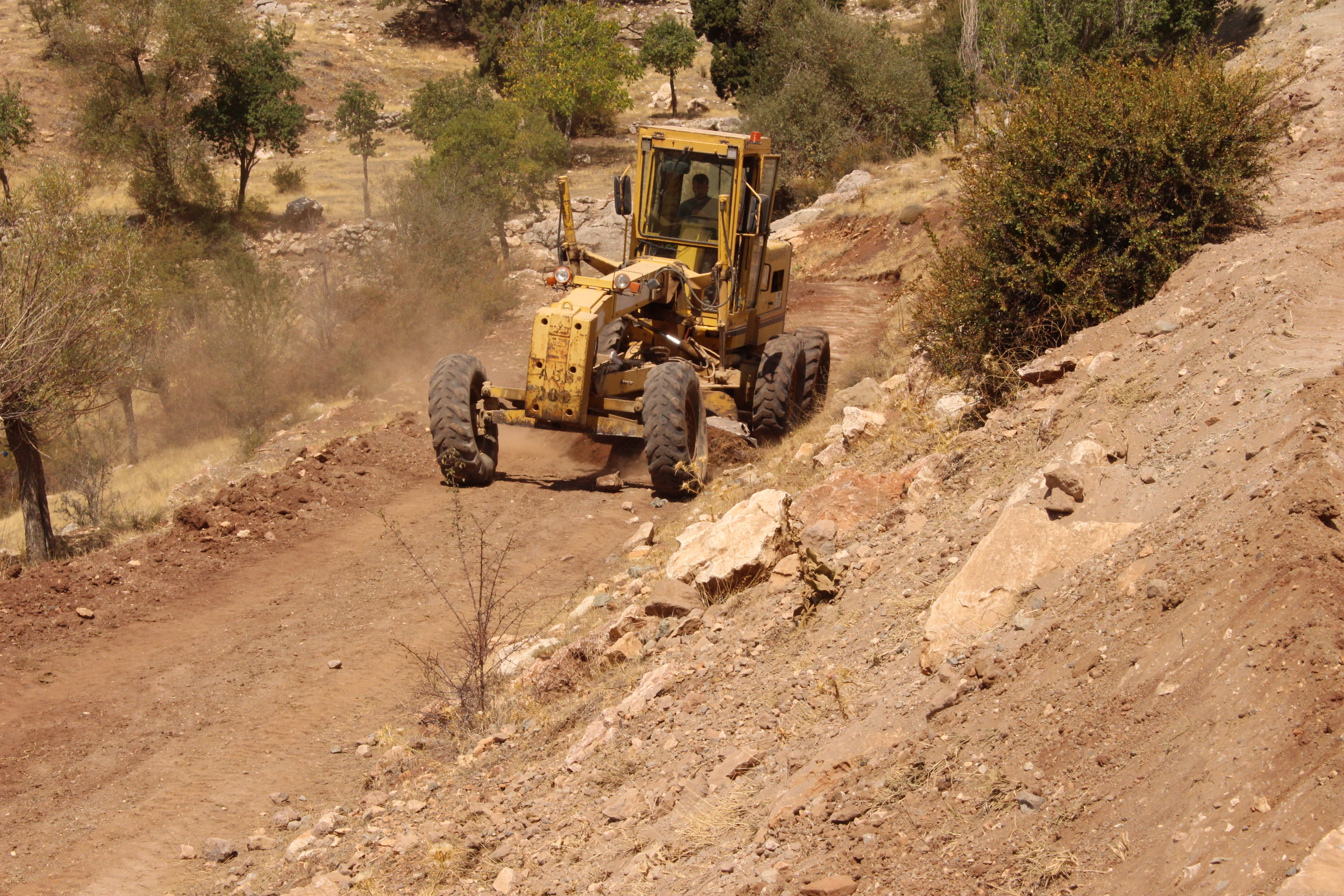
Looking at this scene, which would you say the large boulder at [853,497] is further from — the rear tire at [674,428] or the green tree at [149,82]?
the green tree at [149,82]

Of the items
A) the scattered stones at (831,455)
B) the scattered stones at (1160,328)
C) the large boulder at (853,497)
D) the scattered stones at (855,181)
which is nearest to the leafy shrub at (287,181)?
the scattered stones at (855,181)

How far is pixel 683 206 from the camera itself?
1211 centimetres

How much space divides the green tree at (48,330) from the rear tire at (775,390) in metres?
7.64

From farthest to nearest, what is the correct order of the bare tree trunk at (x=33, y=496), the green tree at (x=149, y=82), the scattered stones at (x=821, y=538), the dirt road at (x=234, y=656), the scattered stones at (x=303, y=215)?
the scattered stones at (x=303, y=215)
the green tree at (x=149, y=82)
the bare tree trunk at (x=33, y=496)
the scattered stones at (x=821, y=538)
the dirt road at (x=234, y=656)

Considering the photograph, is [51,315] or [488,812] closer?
[488,812]

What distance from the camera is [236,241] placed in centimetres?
3275

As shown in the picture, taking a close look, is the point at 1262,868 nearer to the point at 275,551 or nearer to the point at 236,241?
the point at 275,551

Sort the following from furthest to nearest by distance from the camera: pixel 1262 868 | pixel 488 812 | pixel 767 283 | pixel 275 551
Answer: pixel 767 283, pixel 275 551, pixel 488 812, pixel 1262 868

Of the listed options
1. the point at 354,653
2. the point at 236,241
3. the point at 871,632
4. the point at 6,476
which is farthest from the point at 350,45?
the point at 871,632

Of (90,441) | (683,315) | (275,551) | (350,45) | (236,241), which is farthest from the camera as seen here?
(350,45)

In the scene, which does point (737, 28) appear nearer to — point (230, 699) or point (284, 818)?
point (230, 699)

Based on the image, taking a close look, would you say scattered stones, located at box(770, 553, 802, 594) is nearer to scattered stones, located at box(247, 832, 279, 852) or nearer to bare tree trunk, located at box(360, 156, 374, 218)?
scattered stones, located at box(247, 832, 279, 852)

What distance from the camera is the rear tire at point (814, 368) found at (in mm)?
13039

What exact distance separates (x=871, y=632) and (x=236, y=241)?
30.9 m
